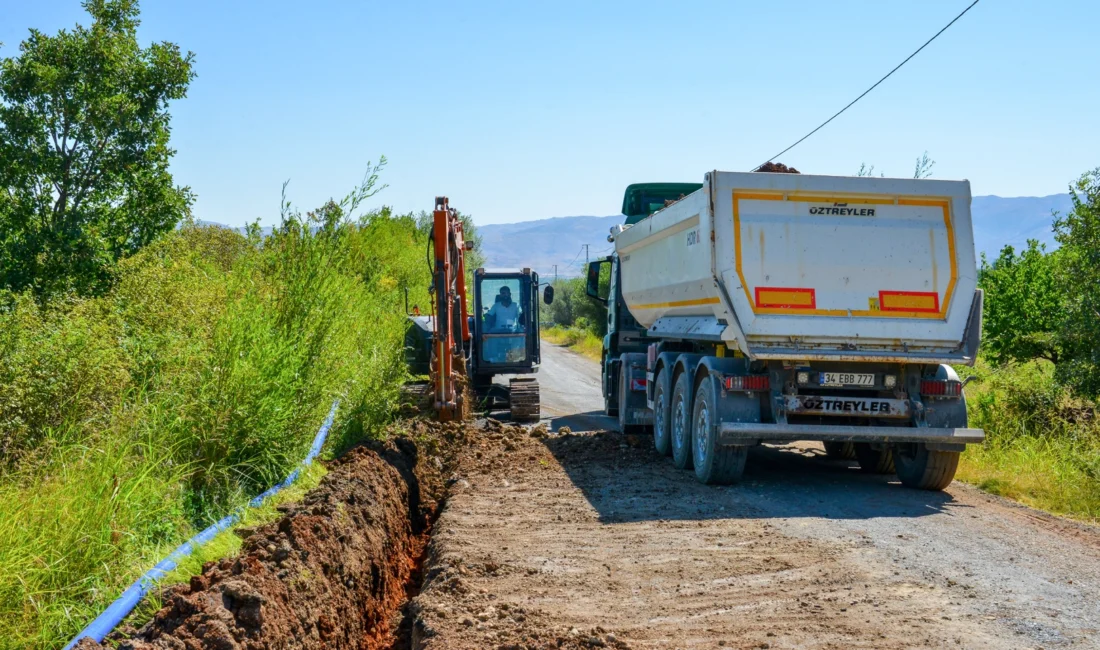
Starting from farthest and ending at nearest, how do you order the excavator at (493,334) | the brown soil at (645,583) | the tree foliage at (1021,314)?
1. the tree foliage at (1021,314)
2. the excavator at (493,334)
3. the brown soil at (645,583)

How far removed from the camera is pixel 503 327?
16406 millimetres

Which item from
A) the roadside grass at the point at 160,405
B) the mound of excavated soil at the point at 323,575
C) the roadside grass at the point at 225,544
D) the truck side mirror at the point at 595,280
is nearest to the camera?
the mound of excavated soil at the point at 323,575

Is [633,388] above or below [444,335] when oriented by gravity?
below

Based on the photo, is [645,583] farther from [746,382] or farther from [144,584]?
[746,382]

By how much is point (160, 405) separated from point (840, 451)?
775cm

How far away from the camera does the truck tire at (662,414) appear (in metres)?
11.3

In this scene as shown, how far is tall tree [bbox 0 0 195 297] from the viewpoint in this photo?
15766 millimetres

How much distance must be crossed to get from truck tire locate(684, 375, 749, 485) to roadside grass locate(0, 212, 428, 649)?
3903mm

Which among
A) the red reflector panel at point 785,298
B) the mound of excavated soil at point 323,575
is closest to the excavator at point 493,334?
the mound of excavated soil at point 323,575

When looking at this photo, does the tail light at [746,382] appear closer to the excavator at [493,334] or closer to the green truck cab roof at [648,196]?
the excavator at [493,334]

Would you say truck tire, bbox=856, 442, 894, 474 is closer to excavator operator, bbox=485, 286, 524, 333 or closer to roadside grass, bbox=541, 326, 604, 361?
excavator operator, bbox=485, 286, 524, 333

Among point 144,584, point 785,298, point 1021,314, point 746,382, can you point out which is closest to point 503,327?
point 746,382

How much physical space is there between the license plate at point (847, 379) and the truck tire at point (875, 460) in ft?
5.17

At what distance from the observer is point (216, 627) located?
4570 millimetres
